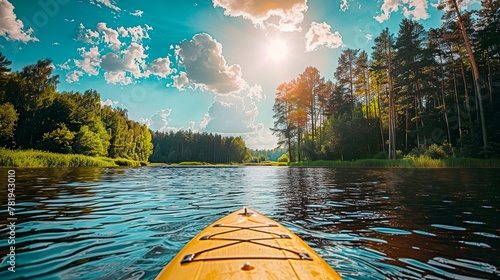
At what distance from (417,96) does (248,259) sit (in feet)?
124

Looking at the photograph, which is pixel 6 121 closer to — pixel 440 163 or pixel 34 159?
pixel 34 159

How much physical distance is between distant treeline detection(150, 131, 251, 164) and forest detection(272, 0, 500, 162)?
7510cm

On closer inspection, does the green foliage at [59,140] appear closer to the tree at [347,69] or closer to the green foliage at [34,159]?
the green foliage at [34,159]

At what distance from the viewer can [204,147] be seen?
122 metres

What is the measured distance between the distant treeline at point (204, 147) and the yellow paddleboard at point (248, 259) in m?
116

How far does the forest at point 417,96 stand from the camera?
2462cm

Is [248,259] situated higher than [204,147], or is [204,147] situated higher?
Result: [204,147]

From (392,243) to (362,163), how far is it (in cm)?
2746

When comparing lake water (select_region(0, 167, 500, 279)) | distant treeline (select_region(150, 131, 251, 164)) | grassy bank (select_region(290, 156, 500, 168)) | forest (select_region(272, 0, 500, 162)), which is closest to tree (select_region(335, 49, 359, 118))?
forest (select_region(272, 0, 500, 162))

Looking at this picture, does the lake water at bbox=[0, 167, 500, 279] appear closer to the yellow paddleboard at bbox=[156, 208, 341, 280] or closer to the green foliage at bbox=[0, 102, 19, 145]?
the yellow paddleboard at bbox=[156, 208, 341, 280]

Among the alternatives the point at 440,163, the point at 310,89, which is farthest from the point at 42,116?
the point at 440,163

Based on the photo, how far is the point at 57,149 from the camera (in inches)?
1763

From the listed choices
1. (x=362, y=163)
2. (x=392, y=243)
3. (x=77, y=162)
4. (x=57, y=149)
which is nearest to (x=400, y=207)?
(x=392, y=243)

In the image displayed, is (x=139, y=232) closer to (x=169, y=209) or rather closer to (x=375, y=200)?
(x=169, y=209)
